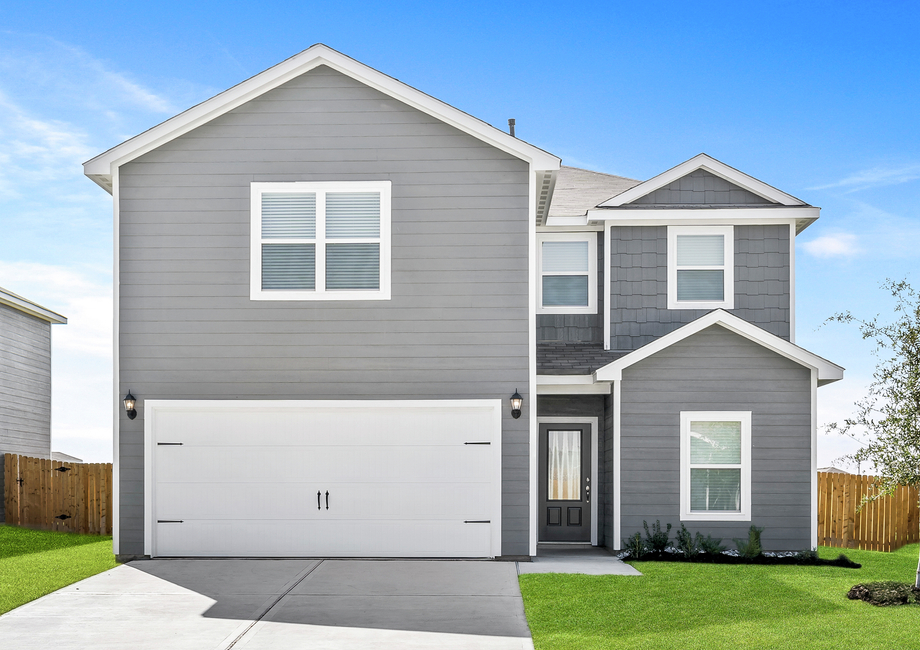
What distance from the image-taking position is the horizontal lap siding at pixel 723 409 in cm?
1323

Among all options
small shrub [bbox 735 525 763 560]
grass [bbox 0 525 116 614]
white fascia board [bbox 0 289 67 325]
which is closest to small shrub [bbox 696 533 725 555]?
small shrub [bbox 735 525 763 560]

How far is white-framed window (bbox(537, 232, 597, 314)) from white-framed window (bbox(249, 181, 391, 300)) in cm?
395

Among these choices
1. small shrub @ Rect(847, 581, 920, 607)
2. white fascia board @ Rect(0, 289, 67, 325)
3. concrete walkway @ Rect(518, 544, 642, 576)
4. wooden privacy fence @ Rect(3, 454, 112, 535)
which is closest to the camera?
small shrub @ Rect(847, 581, 920, 607)

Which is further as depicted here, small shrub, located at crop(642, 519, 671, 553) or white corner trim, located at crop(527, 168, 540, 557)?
small shrub, located at crop(642, 519, 671, 553)

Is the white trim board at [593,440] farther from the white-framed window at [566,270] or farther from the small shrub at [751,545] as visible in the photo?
the small shrub at [751,545]

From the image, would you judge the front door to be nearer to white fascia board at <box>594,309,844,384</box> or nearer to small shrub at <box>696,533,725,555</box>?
white fascia board at <box>594,309,844,384</box>

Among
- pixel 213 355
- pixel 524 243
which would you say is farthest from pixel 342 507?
pixel 524 243

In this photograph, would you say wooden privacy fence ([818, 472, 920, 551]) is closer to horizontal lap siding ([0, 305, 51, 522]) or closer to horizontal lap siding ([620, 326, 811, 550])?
horizontal lap siding ([620, 326, 811, 550])

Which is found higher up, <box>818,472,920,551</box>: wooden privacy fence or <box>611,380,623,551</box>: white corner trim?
<box>611,380,623,551</box>: white corner trim

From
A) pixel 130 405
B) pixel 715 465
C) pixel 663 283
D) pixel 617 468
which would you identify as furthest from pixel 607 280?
pixel 130 405

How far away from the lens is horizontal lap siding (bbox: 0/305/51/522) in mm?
19422

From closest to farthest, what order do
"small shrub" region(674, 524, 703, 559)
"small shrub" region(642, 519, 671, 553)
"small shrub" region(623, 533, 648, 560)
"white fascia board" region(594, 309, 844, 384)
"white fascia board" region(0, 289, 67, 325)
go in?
"small shrub" region(674, 524, 703, 559) < "small shrub" region(623, 533, 648, 560) < "small shrub" region(642, 519, 671, 553) < "white fascia board" region(594, 309, 844, 384) < "white fascia board" region(0, 289, 67, 325)

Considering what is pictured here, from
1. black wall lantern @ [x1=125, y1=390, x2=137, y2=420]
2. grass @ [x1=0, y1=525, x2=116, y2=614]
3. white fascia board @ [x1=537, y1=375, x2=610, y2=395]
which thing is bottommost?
grass @ [x1=0, y1=525, x2=116, y2=614]

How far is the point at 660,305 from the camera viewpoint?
1510 centimetres
